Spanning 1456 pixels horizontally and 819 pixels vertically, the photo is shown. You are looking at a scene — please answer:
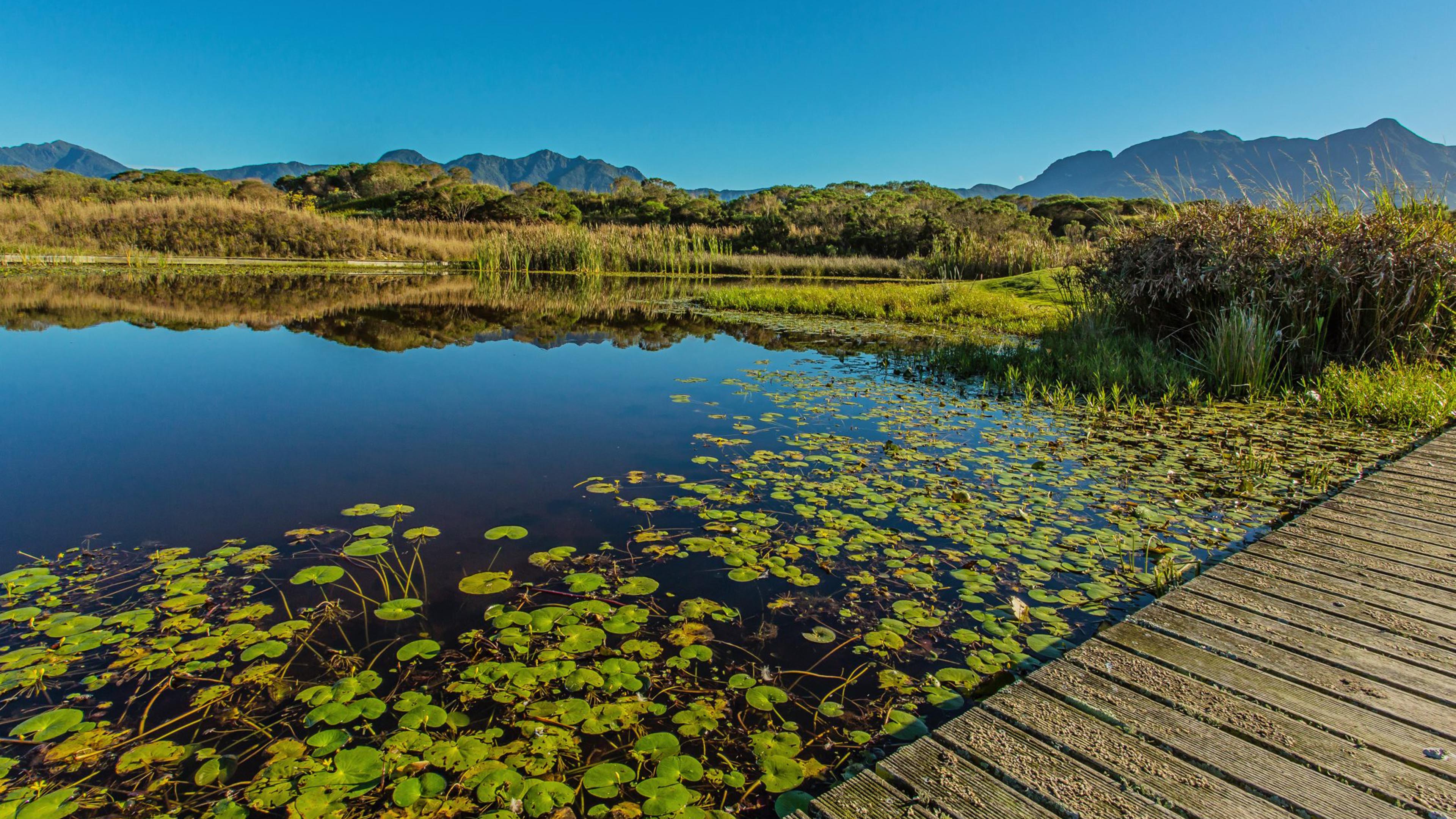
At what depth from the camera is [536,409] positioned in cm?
536

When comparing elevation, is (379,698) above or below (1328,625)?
below

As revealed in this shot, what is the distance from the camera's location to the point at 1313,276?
6.11 meters

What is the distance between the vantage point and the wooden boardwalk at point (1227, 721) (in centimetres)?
137

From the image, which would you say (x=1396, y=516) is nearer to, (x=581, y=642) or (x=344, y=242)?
(x=581, y=642)

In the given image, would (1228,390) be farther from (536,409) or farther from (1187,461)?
(536,409)

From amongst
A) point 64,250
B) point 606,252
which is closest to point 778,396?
point 606,252

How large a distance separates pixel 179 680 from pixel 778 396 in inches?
179

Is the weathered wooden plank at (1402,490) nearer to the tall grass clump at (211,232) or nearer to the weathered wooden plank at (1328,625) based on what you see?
the weathered wooden plank at (1328,625)

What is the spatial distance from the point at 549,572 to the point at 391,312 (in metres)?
10.5

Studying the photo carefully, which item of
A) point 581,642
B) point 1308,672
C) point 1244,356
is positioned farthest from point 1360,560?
point 1244,356

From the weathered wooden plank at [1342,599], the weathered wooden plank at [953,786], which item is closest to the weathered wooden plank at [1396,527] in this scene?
the weathered wooden plank at [1342,599]

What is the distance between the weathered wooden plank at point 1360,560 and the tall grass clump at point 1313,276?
3.91m

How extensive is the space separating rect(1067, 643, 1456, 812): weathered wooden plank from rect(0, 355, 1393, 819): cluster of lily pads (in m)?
0.32

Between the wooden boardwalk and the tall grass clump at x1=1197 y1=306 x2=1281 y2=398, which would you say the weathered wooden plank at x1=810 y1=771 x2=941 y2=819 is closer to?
the wooden boardwalk
